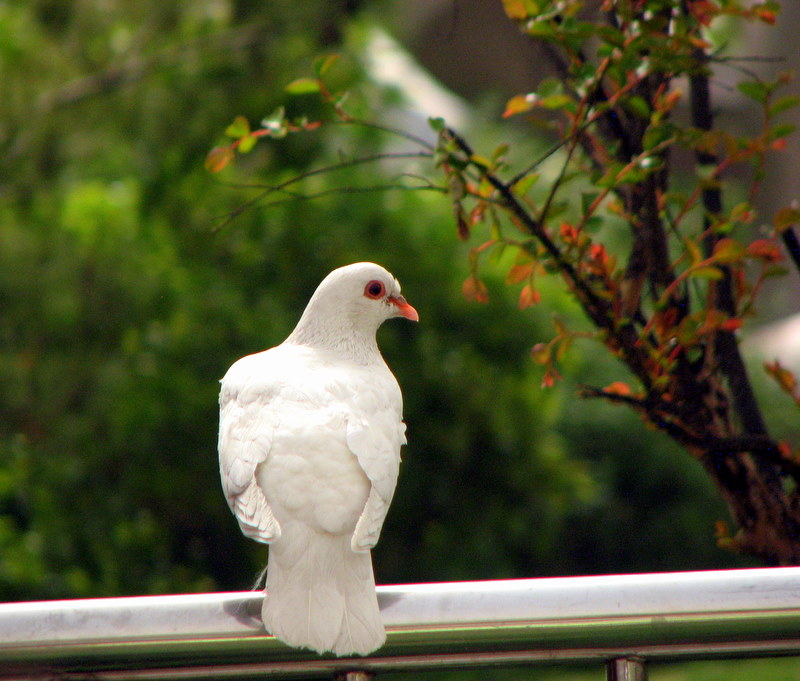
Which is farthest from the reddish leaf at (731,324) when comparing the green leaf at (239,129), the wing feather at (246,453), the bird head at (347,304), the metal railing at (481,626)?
the green leaf at (239,129)

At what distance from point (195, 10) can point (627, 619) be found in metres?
4.33

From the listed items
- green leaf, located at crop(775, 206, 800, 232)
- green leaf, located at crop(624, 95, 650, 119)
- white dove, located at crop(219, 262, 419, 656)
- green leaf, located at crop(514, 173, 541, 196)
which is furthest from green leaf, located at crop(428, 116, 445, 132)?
green leaf, located at crop(775, 206, 800, 232)

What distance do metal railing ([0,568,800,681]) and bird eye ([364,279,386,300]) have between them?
0.54 m

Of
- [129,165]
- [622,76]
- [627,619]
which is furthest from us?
[129,165]

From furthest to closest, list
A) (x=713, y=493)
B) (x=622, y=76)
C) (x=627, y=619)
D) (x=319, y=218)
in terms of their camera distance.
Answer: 1. (x=713, y=493)
2. (x=319, y=218)
3. (x=622, y=76)
4. (x=627, y=619)

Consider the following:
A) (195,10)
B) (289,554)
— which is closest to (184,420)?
(195,10)

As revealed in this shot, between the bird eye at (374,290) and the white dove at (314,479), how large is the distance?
119 millimetres

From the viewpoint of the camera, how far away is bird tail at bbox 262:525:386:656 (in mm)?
1028

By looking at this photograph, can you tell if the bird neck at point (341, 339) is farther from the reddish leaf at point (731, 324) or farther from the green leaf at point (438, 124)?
the reddish leaf at point (731, 324)

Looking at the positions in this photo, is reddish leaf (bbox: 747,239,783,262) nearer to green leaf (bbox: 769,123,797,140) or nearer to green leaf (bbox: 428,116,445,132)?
green leaf (bbox: 769,123,797,140)

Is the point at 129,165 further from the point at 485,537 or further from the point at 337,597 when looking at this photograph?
the point at 337,597

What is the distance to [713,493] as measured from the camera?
508 centimetres

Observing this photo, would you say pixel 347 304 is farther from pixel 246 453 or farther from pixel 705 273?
pixel 705 273

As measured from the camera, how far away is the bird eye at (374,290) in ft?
4.81
